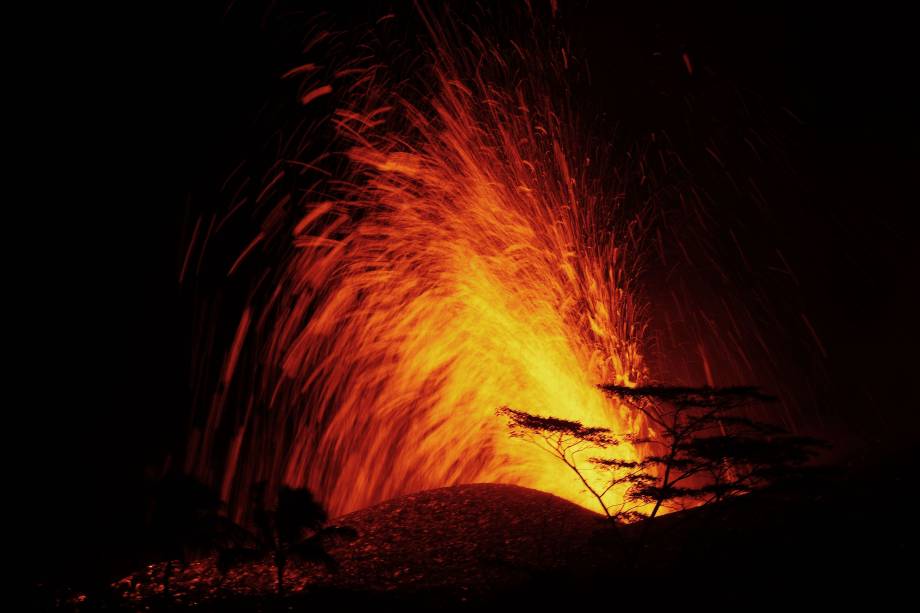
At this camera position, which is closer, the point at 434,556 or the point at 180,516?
the point at 180,516

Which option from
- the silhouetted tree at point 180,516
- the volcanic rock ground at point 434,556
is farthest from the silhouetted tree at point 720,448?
the silhouetted tree at point 180,516

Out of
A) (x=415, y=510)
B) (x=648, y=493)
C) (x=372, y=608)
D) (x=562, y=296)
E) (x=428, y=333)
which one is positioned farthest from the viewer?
(x=428, y=333)

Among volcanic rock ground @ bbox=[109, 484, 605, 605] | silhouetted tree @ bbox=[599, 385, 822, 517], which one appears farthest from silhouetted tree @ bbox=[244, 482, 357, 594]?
silhouetted tree @ bbox=[599, 385, 822, 517]

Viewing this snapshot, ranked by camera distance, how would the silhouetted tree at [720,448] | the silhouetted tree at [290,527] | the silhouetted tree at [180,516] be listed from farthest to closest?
the silhouetted tree at [180,516], the silhouetted tree at [720,448], the silhouetted tree at [290,527]

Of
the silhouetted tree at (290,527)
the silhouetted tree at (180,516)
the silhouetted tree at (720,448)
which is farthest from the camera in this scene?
the silhouetted tree at (180,516)

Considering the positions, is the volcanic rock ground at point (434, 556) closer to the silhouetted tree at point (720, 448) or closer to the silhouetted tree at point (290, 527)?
the silhouetted tree at point (290, 527)

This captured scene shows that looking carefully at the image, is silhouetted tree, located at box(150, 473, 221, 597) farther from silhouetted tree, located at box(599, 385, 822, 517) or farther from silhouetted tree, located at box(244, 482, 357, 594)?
silhouetted tree, located at box(599, 385, 822, 517)

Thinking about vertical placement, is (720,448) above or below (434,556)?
above

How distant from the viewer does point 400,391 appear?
20.6m

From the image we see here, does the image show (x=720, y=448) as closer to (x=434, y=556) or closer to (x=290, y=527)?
(x=434, y=556)

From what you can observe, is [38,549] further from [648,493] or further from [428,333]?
[648,493]

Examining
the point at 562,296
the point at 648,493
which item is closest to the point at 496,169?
the point at 562,296

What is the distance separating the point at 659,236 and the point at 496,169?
6.88 m

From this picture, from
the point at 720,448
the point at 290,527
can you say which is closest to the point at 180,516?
the point at 290,527
